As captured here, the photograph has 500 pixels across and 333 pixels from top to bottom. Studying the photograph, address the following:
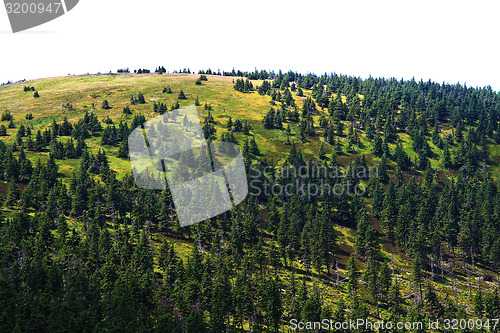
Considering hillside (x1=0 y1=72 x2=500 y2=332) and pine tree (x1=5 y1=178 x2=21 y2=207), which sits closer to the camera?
hillside (x1=0 y1=72 x2=500 y2=332)

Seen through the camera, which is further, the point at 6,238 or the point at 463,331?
the point at 6,238

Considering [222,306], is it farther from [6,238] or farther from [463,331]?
[6,238]

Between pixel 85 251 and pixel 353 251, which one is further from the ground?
pixel 85 251

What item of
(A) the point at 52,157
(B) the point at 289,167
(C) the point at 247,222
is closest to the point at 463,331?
(C) the point at 247,222

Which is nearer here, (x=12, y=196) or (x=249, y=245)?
(x=249, y=245)

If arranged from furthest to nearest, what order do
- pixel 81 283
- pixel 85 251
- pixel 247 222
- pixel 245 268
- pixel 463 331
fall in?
1. pixel 247 222
2. pixel 245 268
3. pixel 85 251
4. pixel 81 283
5. pixel 463 331

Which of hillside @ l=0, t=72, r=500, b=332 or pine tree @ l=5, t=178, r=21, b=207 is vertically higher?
pine tree @ l=5, t=178, r=21, b=207

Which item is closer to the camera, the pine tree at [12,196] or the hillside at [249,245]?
the hillside at [249,245]

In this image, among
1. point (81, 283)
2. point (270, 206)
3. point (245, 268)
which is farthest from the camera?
point (270, 206)

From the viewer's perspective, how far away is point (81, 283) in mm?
70062

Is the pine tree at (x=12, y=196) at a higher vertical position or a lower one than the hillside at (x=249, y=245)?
higher

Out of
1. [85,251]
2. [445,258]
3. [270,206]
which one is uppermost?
[85,251]

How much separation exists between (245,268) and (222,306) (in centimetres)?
1806

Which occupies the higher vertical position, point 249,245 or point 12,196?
point 12,196
